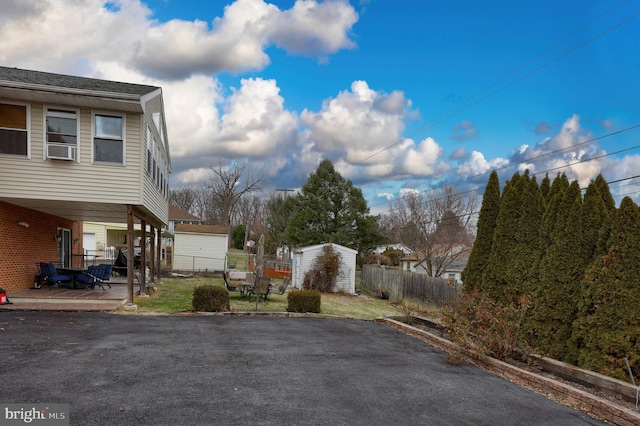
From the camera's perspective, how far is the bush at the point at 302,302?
41.3 ft

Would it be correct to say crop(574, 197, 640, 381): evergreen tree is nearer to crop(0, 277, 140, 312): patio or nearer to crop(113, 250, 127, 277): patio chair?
crop(0, 277, 140, 312): patio

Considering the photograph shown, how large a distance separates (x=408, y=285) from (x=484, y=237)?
448 inches

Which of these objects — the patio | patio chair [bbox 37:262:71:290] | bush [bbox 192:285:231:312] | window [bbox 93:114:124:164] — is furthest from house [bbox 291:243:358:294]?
window [bbox 93:114:124:164]

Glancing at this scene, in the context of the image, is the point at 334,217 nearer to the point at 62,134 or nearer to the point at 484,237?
the point at 484,237

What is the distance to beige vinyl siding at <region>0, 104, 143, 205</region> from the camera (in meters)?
11.0

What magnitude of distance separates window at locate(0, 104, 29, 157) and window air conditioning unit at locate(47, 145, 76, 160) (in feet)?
2.02

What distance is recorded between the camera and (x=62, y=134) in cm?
1132

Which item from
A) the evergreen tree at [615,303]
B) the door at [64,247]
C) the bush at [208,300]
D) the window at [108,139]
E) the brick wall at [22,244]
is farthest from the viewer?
the door at [64,247]

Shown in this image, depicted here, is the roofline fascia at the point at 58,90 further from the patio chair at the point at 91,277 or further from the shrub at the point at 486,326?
the shrub at the point at 486,326

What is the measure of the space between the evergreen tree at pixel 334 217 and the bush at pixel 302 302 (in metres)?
20.6

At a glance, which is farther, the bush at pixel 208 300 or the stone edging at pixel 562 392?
the bush at pixel 208 300

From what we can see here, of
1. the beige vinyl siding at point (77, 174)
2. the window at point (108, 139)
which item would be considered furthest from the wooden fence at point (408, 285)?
the window at point (108, 139)

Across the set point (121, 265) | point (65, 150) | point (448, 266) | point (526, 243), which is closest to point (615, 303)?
point (526, 243)

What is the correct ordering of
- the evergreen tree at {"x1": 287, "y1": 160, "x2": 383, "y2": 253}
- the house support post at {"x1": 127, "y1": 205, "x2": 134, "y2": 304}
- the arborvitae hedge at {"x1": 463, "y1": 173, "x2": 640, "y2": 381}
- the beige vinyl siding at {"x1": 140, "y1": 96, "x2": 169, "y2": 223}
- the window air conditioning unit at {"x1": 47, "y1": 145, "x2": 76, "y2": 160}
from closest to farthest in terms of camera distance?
the arborvitae hedge at {"x1": 463, "y1": 173, "x2": 640, "y2": 381}, the window air conditioning unit at {"x1": 47, "y1": 145, "x2": 76, "y2": 160}, the house support post at {"x1": 127, "y1": 205, "x2": 134, "y2": 304}, the beige vinyl siding at {"x1": 140, "y1": 96, "x2": 169, "y2": 223}, the evergreen tree at {"x1": 287, "y1": 160, "x2": 383, "y2": 253}
